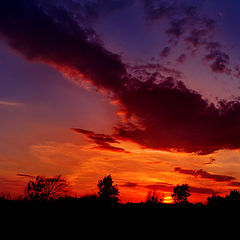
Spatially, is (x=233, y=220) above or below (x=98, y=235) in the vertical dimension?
above

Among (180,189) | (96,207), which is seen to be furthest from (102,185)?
(96,207)

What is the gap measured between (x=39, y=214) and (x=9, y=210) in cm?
262

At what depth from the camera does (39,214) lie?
16.8m

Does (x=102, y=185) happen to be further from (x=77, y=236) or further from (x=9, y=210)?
(x=77, y=236)

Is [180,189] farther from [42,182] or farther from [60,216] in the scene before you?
[60,216]

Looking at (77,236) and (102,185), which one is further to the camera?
(102,185)

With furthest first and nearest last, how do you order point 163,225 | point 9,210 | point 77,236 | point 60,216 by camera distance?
point 9,210 < point 60,216 < point 163,225 < point 77,236

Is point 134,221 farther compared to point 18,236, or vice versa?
point 134,221

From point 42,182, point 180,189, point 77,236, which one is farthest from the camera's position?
point 180,189

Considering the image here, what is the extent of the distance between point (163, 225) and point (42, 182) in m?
38.2

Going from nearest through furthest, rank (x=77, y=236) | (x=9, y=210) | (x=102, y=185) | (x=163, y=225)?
1. (x=77, y=236)
2. (x=163, y=225)
3. (x=9, y=210)
4. (x=102, y=185)

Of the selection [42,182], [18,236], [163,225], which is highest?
[42,182]

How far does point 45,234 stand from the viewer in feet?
44.9

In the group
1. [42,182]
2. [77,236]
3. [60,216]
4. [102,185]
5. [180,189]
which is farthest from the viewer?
[180,189]
